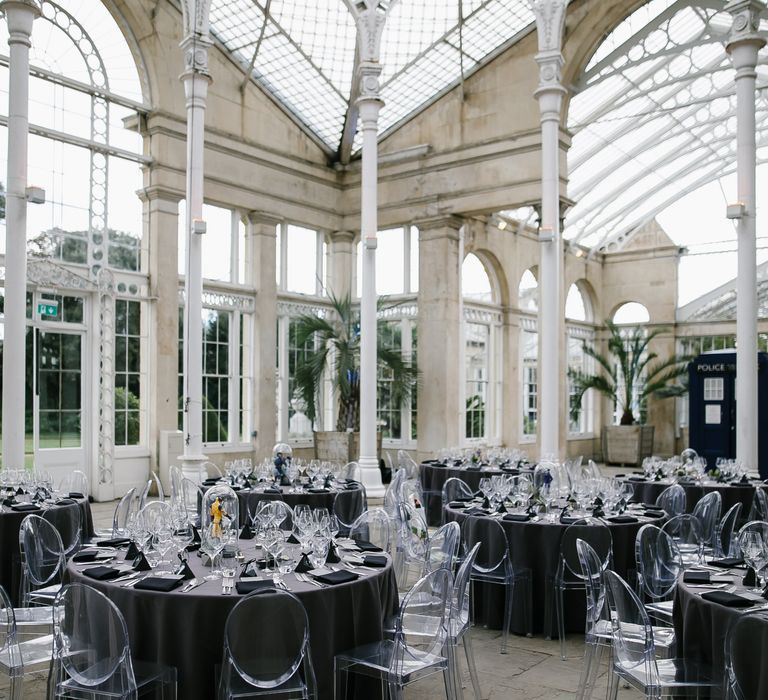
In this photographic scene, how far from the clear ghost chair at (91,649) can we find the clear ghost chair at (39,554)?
1.57 meters

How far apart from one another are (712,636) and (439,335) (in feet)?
35.8

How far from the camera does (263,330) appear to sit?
1425 cm

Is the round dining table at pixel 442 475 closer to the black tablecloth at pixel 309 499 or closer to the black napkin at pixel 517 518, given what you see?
the black tablecloth at pixel 309 499

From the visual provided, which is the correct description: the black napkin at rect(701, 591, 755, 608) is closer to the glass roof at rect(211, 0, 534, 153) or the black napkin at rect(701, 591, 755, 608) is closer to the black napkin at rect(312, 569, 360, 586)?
the black napkin at rect(312, 569, 360, 586)

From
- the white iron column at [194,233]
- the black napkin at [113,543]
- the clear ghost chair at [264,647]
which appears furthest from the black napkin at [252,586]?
the white iron column at [194,233]

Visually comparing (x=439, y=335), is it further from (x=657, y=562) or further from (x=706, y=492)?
(x=657, y=562)

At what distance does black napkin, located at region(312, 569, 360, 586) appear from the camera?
4098 mm

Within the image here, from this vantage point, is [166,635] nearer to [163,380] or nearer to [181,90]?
[163,380]

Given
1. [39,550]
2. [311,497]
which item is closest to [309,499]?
[311,497]

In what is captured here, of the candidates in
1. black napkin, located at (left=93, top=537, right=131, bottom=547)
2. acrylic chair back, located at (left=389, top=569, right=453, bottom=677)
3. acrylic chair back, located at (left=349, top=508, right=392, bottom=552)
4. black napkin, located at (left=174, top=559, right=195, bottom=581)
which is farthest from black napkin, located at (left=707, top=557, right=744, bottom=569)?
black napkin, located at (left=93, top=537, right=131, bottom=547)

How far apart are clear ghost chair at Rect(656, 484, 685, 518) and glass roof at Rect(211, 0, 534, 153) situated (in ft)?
31.6

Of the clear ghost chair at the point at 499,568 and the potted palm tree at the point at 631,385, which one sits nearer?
the clear ghost chair at the point at 499,568

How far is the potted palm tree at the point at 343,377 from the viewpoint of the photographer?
13.8 meters

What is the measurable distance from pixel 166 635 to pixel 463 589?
5.33ft
